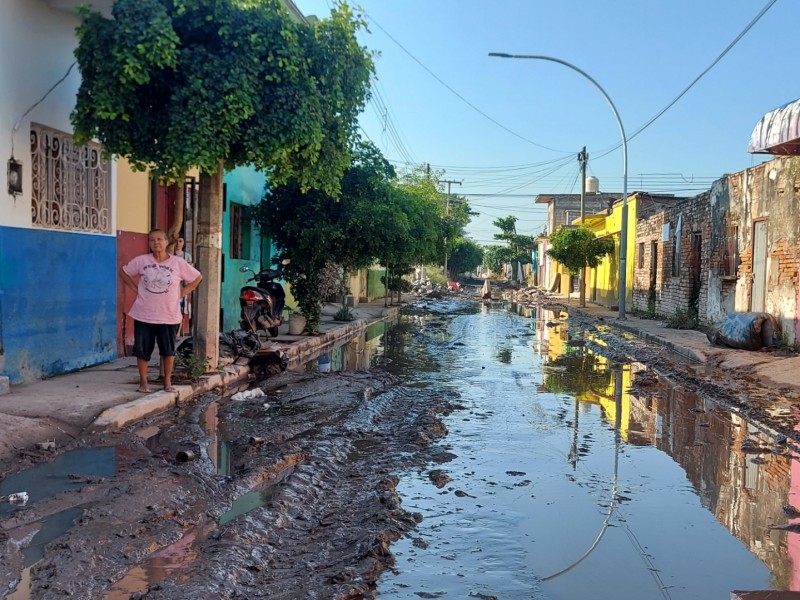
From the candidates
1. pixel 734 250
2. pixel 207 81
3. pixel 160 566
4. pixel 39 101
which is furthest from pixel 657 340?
pixel 160 566

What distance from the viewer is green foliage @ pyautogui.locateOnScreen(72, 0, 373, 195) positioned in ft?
23.1

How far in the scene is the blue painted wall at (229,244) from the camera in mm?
14727

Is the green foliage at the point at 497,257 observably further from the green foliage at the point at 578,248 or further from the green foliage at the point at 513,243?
the green foliage at the point at 578,248

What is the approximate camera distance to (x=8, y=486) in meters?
4.82

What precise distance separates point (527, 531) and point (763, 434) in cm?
417

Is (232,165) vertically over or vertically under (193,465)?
over

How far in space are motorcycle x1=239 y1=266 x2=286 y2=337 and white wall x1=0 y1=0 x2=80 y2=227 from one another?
448 centimetres

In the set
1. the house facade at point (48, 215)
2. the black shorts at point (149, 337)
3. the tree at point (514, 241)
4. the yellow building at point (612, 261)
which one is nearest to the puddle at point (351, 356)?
the house facade at point (48, 215)

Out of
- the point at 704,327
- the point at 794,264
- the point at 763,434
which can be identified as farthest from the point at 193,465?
the point at 704,327

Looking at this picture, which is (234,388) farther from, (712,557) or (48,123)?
(712,557)

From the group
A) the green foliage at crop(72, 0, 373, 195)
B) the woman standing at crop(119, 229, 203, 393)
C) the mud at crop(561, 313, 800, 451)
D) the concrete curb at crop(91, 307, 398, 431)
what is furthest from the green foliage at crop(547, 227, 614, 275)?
the woman standing at crop(119, 229, 203, 393)

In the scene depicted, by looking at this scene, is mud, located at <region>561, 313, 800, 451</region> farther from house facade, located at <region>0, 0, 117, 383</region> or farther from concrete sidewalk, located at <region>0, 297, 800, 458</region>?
Answer: house facade, located at <region>0, 0, 117, 383</region>

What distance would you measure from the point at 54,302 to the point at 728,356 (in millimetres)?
11205

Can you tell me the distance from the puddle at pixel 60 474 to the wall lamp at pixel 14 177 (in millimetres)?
3447
